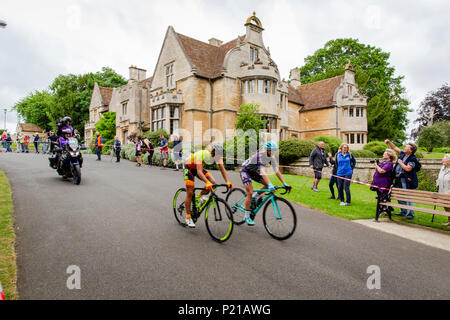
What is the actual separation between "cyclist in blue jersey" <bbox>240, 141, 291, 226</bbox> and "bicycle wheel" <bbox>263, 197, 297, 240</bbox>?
0.43m

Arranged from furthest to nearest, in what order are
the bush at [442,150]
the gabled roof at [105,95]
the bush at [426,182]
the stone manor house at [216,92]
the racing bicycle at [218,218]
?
the gabled roof at [105,95] → the bush at [442,150] → the stone manor house at [216,92] → the bush at [426,182] → the racing bicycle at [218,218]

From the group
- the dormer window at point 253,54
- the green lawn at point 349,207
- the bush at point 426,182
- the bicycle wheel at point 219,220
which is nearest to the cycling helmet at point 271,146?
the bicycle wheel at point 219,220

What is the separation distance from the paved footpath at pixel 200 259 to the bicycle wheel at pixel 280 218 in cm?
20

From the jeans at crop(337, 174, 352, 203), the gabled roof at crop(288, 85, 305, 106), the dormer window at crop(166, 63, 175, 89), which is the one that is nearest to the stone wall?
the jeans at crop(337, 174, 352, 203)

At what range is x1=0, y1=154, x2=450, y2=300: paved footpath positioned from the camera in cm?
366

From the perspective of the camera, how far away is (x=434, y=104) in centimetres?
4497

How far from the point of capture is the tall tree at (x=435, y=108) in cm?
4366

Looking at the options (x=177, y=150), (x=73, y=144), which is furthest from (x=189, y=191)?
(x=177, y=150)

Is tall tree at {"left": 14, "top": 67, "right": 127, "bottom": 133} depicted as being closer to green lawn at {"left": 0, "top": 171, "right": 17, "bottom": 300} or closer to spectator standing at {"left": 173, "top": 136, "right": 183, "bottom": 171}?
spectator standing at {"left": 173, "top": 136, "right": 183, "bottom": 171}

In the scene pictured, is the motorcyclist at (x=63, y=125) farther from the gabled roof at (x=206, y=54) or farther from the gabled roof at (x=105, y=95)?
the gabled roof at (x=105, y=95)

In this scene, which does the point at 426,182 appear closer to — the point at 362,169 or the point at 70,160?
the point at 362,169

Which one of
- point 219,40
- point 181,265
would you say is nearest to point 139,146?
point 181,265
